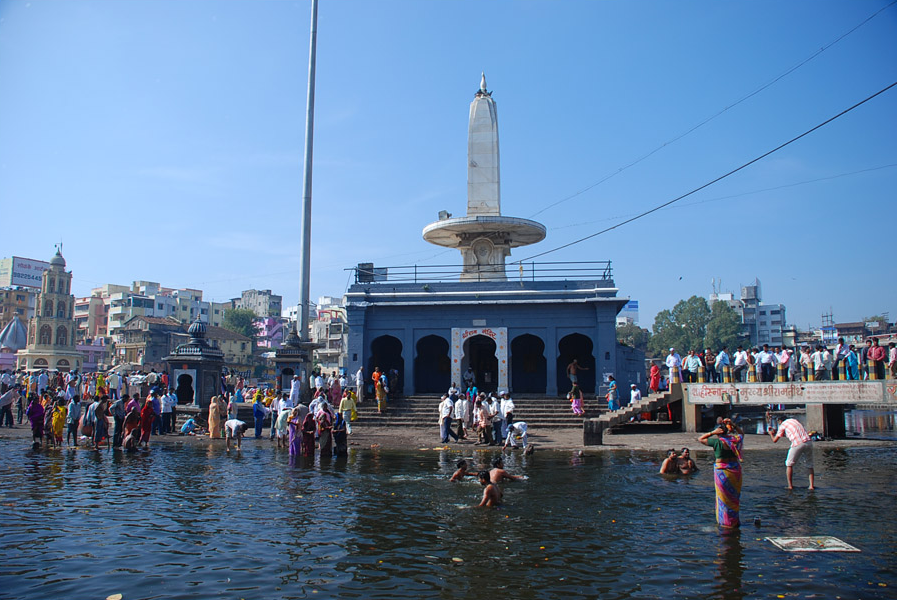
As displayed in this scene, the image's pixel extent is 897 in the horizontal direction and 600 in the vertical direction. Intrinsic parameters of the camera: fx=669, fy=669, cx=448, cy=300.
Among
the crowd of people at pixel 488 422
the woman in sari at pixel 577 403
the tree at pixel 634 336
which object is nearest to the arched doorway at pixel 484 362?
the woman in sari at pixel 577 403

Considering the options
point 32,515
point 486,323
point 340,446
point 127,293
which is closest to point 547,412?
point 486,323

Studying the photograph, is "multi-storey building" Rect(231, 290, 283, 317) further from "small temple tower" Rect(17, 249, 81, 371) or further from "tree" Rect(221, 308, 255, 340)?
"small temple tower" Rect(17, 249, 81, 371)

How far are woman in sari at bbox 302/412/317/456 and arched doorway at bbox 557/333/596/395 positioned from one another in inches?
597

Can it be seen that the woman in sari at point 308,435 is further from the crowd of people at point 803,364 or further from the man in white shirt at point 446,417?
the crowd of people at point 803,364

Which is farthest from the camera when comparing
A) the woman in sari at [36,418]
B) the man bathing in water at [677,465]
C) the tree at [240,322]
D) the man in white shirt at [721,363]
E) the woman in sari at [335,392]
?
the tree at [240,322]

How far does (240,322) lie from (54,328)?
77.0 ft

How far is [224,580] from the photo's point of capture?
709 centimetres

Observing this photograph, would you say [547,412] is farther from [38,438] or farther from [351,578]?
[351,578]

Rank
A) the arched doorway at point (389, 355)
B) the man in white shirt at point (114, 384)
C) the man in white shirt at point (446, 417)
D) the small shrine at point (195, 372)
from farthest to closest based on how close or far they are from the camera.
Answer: the arched doorway at point (389, 355) → the man in white shirt at point (114, 384) → the small shrine at point (195, 372) → the man in white shirt at point (446, 417)

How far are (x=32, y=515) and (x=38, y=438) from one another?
38.4 feet

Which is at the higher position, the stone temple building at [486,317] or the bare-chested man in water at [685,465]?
the stone temple building at [486,317]

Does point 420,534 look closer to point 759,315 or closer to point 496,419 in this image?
point 496,419

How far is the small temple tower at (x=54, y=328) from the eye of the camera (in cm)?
6969

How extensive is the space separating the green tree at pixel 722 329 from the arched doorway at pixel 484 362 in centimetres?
6302
